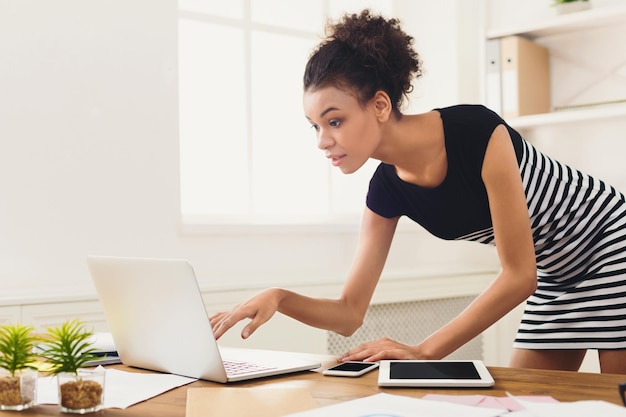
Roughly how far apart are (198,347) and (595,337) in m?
0.97

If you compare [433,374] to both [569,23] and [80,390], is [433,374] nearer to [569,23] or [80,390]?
[80,390]

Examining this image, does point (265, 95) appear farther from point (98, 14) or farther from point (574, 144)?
point (574, 144)

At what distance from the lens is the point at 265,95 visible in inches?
127

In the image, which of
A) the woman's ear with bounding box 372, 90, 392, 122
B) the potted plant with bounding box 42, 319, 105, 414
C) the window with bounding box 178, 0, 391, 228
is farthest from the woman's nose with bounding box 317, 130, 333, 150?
the window with bounding box 178, 0, 391, 228

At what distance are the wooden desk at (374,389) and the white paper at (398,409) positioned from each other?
0.05m

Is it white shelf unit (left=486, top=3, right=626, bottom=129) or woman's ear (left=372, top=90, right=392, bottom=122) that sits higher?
white shelf unit (left=486, top=3, right=626, bottom=129)

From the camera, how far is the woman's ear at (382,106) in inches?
63.2

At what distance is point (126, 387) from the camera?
125cm

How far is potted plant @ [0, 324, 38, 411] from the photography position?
1.08 meters

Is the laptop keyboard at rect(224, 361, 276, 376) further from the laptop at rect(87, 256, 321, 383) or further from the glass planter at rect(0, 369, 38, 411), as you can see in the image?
the glass planter at rect(0, 369, 38, 411)

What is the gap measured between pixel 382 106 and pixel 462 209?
0.90 ft

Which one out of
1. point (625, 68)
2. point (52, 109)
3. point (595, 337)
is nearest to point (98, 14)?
point (52, 109)

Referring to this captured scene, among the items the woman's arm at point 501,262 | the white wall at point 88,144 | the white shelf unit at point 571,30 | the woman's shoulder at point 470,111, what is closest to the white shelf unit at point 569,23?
the white shelf unit at point 571,30

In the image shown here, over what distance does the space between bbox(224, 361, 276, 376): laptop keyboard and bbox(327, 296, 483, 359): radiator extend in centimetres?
161
